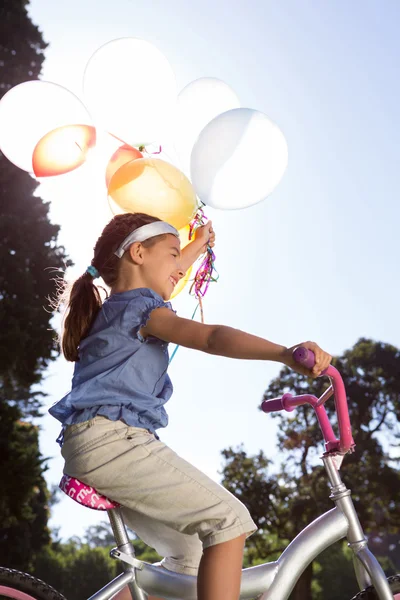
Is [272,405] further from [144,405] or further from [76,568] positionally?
[76,568]

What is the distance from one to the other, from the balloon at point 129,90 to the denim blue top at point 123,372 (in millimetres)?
1256

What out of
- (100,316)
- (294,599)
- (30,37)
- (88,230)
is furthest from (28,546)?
(100,316)

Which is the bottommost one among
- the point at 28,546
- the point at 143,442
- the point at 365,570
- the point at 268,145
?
the point at 365,570

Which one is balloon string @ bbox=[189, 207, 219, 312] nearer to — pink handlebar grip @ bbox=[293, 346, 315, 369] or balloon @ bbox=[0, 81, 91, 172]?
balloon @ bbox=[0, 81, 91, 172]

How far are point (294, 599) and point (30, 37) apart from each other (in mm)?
10603

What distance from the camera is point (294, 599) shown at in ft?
40.3

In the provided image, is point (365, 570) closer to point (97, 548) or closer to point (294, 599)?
point (294, 599)

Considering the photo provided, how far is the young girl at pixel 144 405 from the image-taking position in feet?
5.49

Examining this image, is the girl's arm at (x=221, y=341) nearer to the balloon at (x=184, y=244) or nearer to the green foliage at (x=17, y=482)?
the balloon at (x=184, y=244)

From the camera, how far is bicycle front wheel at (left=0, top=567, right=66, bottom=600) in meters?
1.93

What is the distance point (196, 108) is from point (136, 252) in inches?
48.1

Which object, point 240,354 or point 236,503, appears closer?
point 240,354

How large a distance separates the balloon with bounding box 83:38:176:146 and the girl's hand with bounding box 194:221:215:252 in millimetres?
618

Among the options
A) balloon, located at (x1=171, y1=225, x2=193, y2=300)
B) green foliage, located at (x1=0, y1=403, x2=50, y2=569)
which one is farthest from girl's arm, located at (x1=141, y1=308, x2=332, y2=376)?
green foliage, located at (x1=0, y1=403, x2=50, y2=569)
